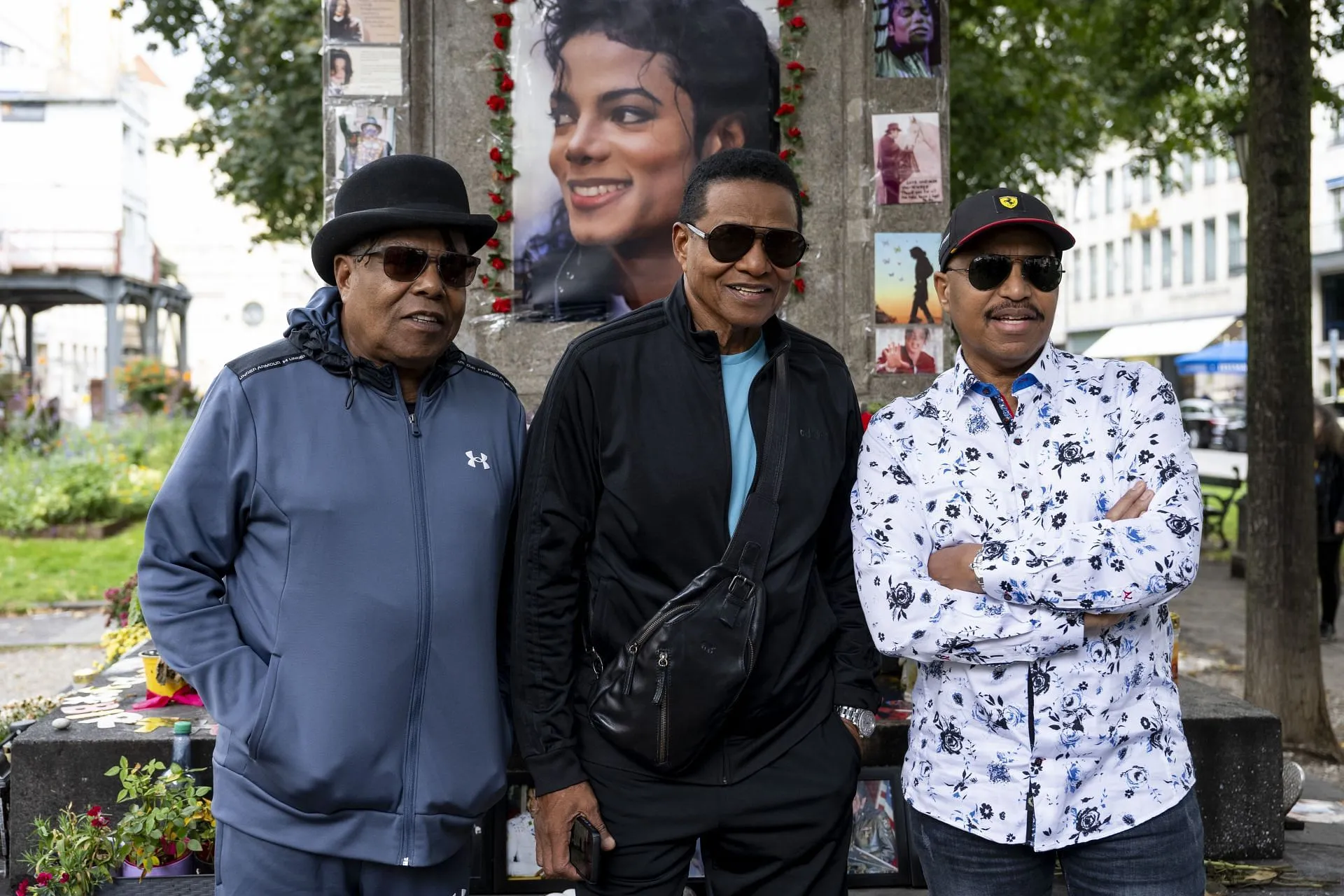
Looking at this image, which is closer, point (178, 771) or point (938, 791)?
point (938, 791)

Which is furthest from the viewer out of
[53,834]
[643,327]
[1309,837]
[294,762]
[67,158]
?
[67,158]

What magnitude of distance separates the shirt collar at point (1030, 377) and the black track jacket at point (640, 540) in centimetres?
35

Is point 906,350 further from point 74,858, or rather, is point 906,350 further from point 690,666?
point 74,858

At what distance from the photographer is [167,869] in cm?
415

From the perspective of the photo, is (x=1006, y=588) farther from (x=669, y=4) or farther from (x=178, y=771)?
(x=669, y=4)

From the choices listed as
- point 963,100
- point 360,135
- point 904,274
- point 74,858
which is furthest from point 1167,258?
point 74,858

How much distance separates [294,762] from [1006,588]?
1454 millimetres

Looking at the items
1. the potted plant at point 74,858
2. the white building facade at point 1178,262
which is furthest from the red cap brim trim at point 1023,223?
the white building facade at point 1178,262

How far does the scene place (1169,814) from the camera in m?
2.60

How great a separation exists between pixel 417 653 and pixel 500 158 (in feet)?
12.6

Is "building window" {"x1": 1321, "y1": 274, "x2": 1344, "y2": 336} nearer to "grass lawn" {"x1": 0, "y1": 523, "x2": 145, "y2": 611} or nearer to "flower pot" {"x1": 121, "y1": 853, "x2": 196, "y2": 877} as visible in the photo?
"grass lawn" {"x1": 0, "y1": 523, "x2": 145, "y2": 611}

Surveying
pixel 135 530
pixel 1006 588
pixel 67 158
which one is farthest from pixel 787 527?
pixel 67 158

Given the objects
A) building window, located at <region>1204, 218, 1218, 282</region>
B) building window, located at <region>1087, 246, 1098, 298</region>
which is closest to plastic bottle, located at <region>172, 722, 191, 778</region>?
building window, located at <region>1204, 218, 1218, 282</region>

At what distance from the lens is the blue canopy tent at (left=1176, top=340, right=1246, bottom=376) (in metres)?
37.7
